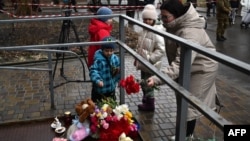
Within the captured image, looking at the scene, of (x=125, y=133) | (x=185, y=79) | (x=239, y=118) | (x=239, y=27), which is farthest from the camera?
(x=239, y=27)

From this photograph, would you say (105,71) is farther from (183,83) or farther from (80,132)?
(183,83)

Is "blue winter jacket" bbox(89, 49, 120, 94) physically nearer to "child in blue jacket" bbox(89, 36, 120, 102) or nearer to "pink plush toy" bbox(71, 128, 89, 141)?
"child in blue jacket" bbox(89, 36, 120, 102)

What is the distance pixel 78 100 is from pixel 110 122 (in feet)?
6.22

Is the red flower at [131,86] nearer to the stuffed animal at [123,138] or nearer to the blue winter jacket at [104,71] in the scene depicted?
the stuffed animal at [123,138]

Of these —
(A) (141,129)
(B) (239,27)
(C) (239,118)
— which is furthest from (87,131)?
(B) (239,27)

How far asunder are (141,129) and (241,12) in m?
14.1

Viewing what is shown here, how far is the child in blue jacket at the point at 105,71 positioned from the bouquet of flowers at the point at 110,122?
404mm

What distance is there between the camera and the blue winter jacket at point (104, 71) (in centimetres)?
357

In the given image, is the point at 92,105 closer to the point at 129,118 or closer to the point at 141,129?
the point at 129,118

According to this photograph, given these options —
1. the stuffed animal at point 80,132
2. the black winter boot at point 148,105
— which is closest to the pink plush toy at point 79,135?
the stuffed animal at point 80,132

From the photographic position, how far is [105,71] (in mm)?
3674

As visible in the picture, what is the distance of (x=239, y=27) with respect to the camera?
515 inches

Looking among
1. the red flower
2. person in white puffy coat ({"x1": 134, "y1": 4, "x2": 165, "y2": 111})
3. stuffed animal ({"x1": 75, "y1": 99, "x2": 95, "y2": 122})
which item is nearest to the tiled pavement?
person in white puffy coat ({"x1": 134, "y1": 4, "x2": 165, "y2": 111})

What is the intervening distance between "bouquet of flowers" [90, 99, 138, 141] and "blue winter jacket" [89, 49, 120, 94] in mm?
441
